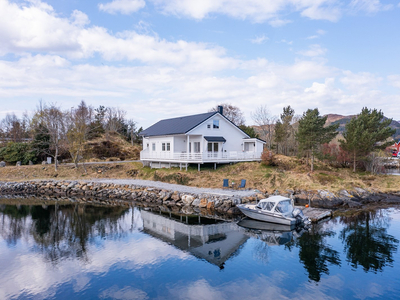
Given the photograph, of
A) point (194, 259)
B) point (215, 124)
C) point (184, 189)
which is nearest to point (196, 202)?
point (184, 189)

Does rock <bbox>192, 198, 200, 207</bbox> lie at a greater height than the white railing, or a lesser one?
lesser

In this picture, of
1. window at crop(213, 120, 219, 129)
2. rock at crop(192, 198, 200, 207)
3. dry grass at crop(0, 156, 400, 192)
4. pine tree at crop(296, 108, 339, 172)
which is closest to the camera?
rock at crop(192, 198, 200, 207)

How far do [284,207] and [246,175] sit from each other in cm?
929

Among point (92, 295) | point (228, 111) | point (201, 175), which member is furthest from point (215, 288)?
point (228, 111)

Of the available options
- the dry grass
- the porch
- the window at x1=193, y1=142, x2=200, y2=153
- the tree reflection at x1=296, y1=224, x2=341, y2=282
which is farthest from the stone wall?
the window at x1=193, y1=142, x2=200, y2=153

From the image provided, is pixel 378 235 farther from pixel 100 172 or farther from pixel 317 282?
pixel 100 172

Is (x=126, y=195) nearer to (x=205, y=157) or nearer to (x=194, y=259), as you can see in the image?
(x=205, y=157)

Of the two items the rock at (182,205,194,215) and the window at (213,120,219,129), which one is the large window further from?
the rock at (182,205,194,215)

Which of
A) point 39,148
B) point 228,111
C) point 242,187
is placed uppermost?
point 228,111

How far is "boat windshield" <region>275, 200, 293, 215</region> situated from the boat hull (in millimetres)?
445

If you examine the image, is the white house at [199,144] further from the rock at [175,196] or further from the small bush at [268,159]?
the rock at [175,196]

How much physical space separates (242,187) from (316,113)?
13468mm

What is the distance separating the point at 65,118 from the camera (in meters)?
42.3

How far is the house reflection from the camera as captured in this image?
14328 mm
